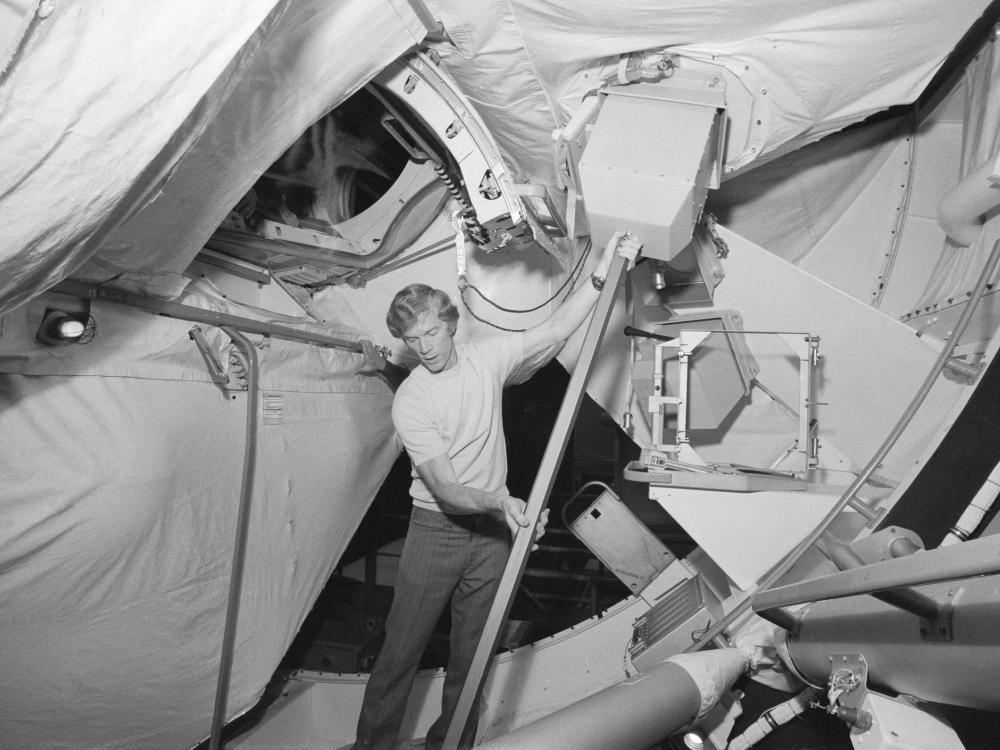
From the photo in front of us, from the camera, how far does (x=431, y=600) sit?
7.73ft

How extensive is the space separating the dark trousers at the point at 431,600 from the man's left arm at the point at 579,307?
625 mm

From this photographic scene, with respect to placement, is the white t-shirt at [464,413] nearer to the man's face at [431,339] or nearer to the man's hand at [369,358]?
the man's face at [431,339]

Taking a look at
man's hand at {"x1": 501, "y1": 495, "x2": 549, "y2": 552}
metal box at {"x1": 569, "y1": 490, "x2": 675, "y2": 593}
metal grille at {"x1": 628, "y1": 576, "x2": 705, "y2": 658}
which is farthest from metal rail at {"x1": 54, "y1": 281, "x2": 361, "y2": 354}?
metal grille at {"x1": 628, "y1": 576, "x2": 705, "y2": 658}

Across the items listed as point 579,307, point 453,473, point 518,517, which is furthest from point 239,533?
point 579,307

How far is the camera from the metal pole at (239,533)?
2.08 metres

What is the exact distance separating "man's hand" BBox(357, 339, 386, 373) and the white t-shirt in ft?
1.77

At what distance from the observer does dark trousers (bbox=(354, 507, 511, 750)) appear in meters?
2.36

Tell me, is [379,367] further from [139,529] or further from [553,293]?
[139,529]

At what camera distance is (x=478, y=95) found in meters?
2.08

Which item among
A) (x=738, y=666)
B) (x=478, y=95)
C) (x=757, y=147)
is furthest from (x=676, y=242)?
(x=738, y=666)

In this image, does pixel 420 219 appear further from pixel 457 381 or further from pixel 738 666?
pixel 738 666

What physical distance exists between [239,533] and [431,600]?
26.3 inches

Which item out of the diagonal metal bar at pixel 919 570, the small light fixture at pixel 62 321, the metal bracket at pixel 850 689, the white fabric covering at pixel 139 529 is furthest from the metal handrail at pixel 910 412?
the small light fixture at pixel 62 321

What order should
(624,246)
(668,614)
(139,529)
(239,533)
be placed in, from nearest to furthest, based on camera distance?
(139,529) → (624,246) → (239,533) → (668,614)
